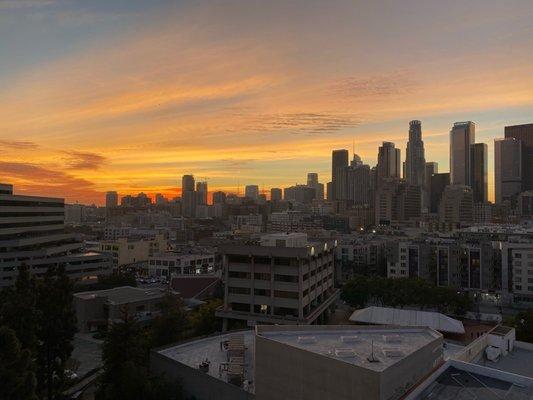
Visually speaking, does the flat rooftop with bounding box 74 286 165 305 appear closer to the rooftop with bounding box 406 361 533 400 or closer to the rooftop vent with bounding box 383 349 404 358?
the rooftop vent with bounding box 383 349 404 358

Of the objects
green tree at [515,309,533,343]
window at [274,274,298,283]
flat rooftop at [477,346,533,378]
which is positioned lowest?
green tree at [515,309,533,343]

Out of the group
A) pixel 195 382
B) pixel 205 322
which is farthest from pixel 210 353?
pixel 205 322

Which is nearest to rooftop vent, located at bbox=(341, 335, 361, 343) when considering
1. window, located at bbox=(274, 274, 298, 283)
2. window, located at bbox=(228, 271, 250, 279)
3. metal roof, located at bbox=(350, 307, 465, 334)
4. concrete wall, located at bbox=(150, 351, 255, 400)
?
concrete wall, located at bbox=(150, 351, 255, 400)

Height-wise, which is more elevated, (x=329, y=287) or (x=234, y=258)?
(x=234, y=258)

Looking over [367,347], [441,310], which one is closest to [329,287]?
[441,310]

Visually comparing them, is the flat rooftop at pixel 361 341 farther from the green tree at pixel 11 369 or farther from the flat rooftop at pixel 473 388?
the green tree at pixel 11 369

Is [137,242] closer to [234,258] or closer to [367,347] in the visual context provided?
[234,258]

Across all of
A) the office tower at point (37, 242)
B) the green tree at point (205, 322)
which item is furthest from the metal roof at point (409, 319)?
the office tower at point (37, 242)
